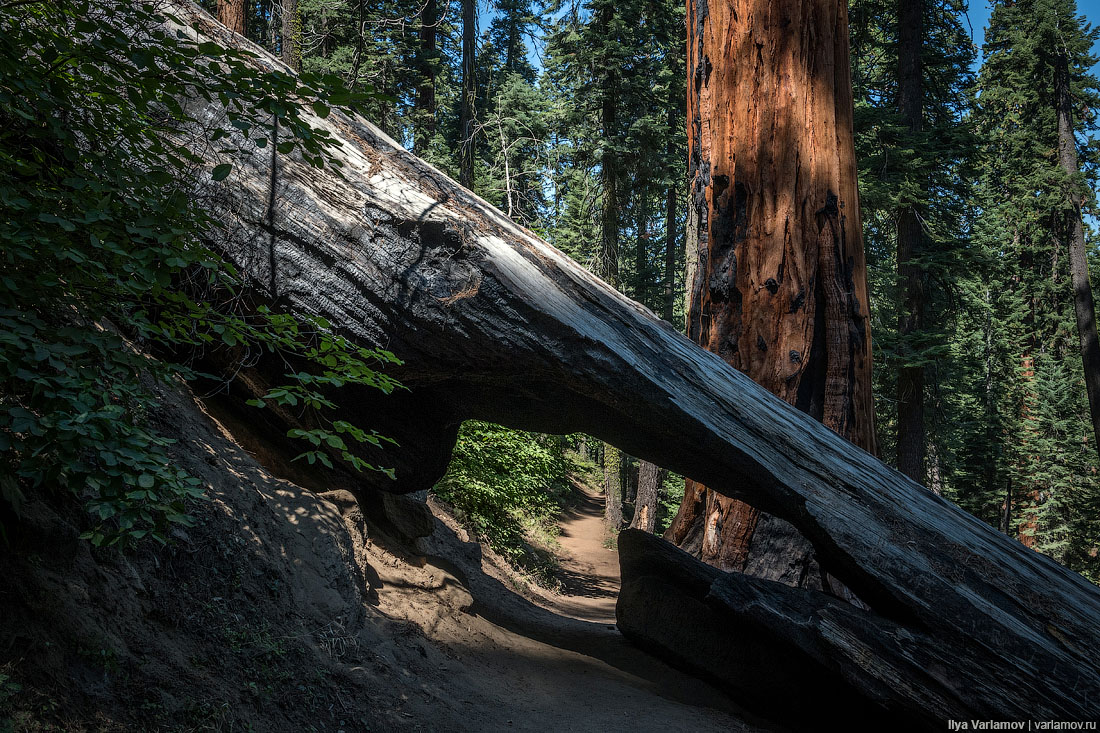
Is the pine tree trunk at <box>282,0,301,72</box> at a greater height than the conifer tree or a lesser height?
lesser

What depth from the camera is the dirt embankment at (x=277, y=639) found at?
2.63m

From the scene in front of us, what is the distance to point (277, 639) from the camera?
3602mm

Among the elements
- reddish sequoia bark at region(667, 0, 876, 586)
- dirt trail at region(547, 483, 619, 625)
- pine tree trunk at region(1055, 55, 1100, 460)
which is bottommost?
dirt trail at region(547, 483, 619, 625)

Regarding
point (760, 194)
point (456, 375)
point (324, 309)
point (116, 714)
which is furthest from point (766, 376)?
point (116, 714)

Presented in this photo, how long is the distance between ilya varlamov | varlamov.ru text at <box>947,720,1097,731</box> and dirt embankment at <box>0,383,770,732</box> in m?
1.49

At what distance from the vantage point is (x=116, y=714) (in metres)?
2.57

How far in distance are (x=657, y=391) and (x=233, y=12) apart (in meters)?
6.92

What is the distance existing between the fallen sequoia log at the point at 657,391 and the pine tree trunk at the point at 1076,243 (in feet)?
52.4

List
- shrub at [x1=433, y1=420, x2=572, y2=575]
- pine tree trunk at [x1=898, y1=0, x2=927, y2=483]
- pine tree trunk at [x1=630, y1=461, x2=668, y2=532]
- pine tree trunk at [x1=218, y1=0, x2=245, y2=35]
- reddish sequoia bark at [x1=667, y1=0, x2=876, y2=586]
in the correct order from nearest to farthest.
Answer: reddish sequoia bark at [x1=667, y1=0, x2=876, y2=586], pine tree trunk at [x1=218, y1=0, x2=245, y2=35], shrub at [x1=433, y1=420, x2=572, y2=575], pine tree trunk at [x1=898, y1=0, x2=927, y2=483], pine tree trunk at [x1=630, y1=461, x2=668, y2=532]

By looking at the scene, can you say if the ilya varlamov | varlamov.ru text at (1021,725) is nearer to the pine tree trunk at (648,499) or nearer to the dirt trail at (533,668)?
the dirt trail at (533,668)

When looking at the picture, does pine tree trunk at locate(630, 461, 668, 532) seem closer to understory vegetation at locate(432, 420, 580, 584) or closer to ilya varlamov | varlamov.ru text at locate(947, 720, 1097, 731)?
understory vegetation at locate(432, 420, 580, 584)

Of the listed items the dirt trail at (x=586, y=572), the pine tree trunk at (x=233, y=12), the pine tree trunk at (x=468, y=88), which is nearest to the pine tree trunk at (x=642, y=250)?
the pine tree trunk at (x=468, y=88)

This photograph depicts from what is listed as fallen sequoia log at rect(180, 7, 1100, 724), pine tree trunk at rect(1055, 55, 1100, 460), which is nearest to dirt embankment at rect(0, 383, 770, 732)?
fallen sequoia log at rect(180, 7, 1100, 724)

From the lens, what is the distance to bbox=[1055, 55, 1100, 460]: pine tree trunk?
625 inches
